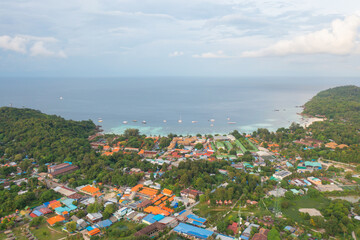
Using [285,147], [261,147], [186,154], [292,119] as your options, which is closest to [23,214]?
[186,154]

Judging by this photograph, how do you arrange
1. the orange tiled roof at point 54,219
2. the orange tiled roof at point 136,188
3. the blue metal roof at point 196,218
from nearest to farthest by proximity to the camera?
the blue metal roof at point 196,218 → the orange tiled roof at point 54,219 → the orange tiled roof at point 136,188

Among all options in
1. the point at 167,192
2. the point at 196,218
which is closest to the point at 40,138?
the point at 167,192

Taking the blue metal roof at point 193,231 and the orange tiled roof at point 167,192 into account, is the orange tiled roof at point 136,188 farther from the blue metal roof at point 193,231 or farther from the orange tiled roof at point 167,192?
the blue metal roof at point 193,231

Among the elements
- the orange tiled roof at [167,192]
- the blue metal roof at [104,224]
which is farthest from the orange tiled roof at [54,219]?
the orange tiled roof at [167,192]

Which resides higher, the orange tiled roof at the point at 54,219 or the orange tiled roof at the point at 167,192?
the orange tiled roof at the point at 167,192

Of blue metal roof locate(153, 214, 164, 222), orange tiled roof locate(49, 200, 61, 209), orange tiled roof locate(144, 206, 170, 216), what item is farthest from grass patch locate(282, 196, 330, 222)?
orange tiled roof locate(49, 200, 61, 209)

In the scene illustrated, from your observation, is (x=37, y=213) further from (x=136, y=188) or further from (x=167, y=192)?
(x=167, y=192)
